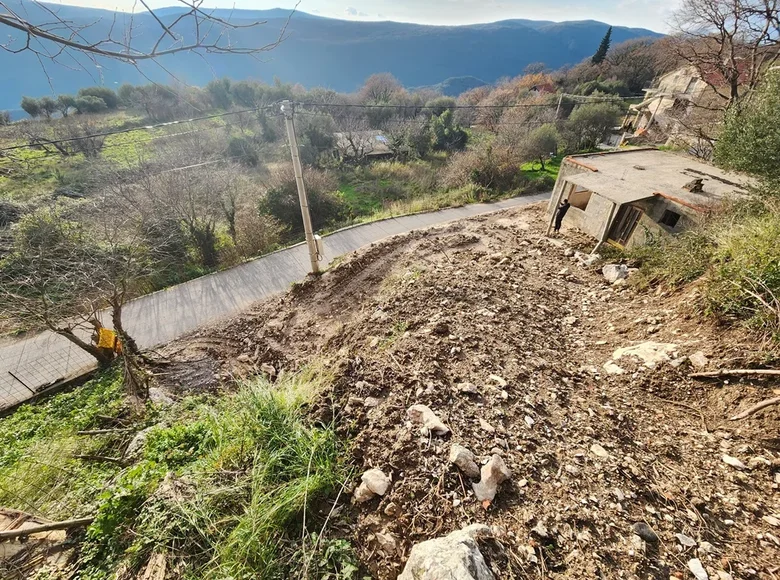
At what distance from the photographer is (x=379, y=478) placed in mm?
3045

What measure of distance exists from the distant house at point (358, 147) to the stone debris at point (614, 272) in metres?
24.3

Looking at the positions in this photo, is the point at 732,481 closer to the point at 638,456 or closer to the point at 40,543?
the point at 638,456

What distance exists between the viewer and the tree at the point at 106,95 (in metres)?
36.8

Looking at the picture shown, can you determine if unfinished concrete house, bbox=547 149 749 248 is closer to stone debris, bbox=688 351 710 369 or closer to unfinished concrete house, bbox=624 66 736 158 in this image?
stone debris, bbox=688 351 710 369

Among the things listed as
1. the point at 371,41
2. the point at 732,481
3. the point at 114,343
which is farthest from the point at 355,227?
the point at 371,41

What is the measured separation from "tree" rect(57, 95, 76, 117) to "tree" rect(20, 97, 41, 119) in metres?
1.59

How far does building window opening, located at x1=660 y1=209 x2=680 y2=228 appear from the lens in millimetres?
8051

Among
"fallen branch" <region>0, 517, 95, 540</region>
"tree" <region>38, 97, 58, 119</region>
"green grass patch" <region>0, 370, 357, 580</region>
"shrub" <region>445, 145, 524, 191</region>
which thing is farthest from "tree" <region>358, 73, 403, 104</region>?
"fallen branch" <region>0, 517, 95, 540</region>

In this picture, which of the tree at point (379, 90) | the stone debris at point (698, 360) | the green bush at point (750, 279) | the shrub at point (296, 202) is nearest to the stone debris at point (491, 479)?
the stone debris at point (698, 360)

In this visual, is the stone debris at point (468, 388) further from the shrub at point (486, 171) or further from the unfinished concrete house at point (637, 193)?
the shrub at point (486, 171)

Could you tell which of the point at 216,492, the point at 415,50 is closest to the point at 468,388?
the point at 216,492

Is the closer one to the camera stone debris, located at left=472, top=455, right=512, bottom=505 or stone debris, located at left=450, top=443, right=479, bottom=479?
stone debris, located at left=472, top=455, right=512, bottom=505

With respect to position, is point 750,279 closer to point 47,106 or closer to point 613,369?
point 613,369

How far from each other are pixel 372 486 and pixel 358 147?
29.8 m
